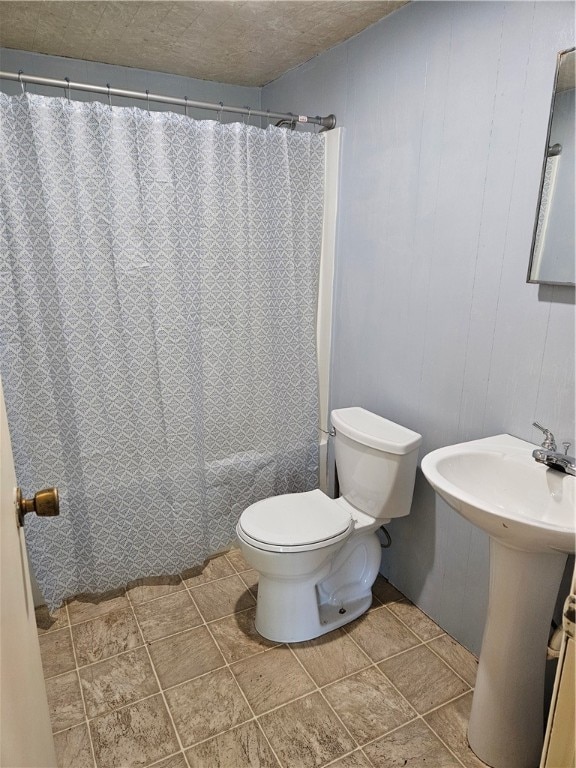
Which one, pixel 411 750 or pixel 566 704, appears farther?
pixel 411 750

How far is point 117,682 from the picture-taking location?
1.72 meters

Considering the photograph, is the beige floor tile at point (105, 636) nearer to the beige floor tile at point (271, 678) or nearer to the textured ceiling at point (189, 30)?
the beige floor tile at point (271, 678)

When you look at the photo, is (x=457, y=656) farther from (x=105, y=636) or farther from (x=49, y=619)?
(x=49, y=619)

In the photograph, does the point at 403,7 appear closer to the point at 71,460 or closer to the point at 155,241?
the point at 155,241

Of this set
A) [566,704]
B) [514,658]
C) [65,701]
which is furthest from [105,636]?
[566,704]

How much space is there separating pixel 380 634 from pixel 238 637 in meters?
0.55

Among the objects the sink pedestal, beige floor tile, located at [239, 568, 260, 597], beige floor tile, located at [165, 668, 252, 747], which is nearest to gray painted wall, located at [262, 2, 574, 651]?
the sink pedestal

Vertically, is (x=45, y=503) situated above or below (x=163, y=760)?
above

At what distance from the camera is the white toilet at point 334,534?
5.86ft

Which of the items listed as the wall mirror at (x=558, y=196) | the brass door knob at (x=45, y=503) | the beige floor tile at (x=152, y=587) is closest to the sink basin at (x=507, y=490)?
→ the wall mirror at (x=558, y=196)

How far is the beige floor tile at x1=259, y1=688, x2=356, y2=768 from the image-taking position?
4.82 feet

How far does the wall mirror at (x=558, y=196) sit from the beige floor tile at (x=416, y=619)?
53.7 inches

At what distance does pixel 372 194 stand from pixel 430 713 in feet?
6.15

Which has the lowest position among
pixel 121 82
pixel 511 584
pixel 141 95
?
pixel 511 584
